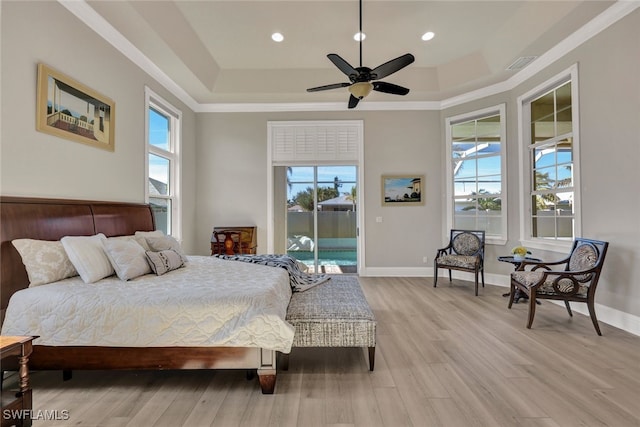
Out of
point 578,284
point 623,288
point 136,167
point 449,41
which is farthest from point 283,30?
point 623,288

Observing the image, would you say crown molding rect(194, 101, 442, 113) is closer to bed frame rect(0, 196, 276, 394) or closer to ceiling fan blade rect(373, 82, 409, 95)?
ceiling fan blade rect(373, 82, 409, 95)

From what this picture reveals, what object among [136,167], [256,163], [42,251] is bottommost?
[42,251]

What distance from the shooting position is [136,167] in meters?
3.91

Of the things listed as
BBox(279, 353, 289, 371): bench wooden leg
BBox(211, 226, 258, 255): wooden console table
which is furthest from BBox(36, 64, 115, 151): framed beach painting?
BBox(279, 353, 289, 371): bench wooden leg

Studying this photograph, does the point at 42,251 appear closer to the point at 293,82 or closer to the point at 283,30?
the point at 283,30

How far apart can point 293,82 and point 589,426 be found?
5314 mm

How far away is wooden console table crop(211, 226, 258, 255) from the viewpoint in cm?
525

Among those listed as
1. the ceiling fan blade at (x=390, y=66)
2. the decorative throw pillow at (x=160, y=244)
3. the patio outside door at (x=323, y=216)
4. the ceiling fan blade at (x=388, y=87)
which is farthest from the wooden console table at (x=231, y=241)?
the ceiling fan blade at (x=390, y=66)

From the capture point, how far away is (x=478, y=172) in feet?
17.3

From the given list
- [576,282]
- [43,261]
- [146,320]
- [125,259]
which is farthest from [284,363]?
[576,282]

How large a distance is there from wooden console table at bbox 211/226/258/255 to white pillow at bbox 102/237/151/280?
2498 mm

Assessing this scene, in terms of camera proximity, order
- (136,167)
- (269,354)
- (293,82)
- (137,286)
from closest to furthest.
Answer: (269,354), (137,286), (136,167), (293,82)

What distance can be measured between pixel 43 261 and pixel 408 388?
2.93 meters

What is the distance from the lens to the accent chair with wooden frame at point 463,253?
181 inches
